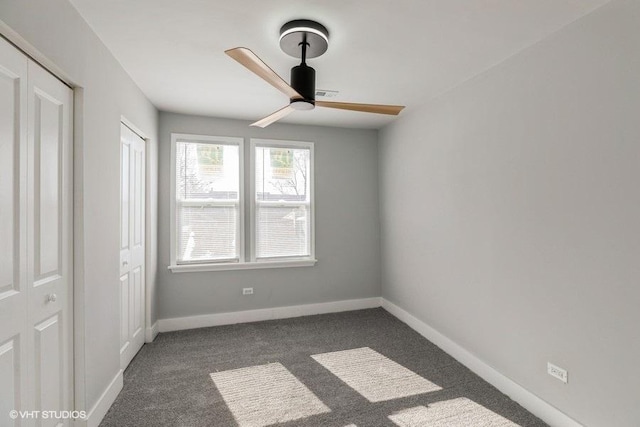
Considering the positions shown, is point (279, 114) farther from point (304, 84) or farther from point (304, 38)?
point (304, 38)

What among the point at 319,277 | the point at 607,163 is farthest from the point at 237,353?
the point at 607,163

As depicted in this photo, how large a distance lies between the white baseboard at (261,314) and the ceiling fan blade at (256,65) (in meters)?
2.92

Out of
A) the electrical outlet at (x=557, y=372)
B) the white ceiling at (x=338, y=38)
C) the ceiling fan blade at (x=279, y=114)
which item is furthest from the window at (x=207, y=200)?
the electrical outlet at (x=557, y=372)

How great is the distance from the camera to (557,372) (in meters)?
2.08

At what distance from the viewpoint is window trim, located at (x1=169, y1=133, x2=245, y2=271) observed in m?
3.76

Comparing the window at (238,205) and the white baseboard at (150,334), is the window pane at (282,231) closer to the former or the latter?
the window at (238,205)

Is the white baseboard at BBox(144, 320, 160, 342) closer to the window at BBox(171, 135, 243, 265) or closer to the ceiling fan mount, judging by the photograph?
the window at BBox(171, 135, 243, 265)

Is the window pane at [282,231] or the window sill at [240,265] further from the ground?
the window pane at [282,231]

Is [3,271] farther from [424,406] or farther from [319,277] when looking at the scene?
[319,277]

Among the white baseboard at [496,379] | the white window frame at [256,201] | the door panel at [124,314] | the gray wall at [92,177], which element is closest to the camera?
the gray wall at [92,177]

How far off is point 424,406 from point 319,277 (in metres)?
2.24

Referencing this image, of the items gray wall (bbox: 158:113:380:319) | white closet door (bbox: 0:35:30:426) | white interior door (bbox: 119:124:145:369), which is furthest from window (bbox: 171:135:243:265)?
white closet door (bbox: 0:35:30:426)

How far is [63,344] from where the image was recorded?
183 centimetres

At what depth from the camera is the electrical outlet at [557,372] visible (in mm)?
2031
